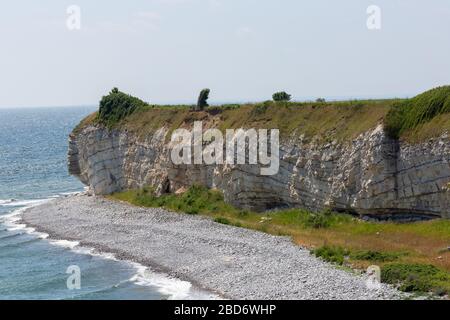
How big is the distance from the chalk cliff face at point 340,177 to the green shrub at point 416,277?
970cm

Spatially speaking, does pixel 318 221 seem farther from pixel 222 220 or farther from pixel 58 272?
pixel 58 272

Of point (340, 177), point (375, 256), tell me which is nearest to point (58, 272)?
point (375, 256)

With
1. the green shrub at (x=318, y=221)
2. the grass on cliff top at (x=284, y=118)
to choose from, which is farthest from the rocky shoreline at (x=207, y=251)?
the grass on cliff top at (x=284, y=118)

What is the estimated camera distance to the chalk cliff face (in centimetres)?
4991

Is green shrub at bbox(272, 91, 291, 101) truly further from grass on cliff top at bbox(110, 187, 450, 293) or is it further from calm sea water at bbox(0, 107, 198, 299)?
calm sea water at bbox(0, 107, 198, 299)

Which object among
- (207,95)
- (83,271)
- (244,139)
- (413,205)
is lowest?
(83,271)

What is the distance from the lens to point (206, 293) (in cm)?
4234

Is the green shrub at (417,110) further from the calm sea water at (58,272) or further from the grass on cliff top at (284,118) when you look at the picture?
the calm sea water at (58,272)

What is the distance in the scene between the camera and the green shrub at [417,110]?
2055 inches

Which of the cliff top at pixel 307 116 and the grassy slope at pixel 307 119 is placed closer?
the grassy slope at pixel 307 119

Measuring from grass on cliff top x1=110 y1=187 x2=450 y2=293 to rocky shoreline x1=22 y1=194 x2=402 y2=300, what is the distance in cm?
145
